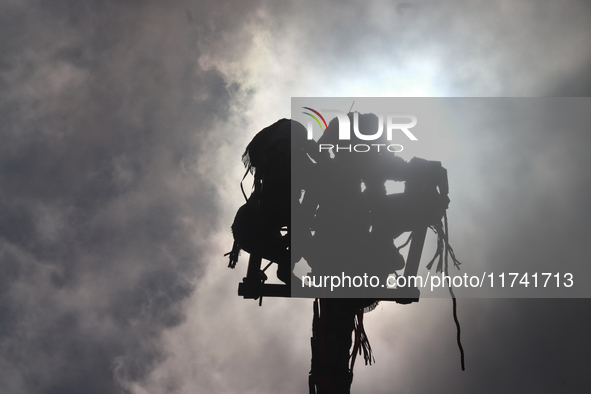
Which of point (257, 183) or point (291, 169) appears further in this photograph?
point (257, 183)

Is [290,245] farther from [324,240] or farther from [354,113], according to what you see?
[354,113]

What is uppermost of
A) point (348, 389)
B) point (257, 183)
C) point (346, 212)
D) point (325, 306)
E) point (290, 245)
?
point (257, 183)

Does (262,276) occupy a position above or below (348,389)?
above

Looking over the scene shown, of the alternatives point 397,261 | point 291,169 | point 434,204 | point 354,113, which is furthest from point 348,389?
point 354,113

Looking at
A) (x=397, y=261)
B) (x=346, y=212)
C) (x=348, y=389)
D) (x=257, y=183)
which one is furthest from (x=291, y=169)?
(x=348, y=389)

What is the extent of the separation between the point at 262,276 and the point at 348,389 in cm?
195

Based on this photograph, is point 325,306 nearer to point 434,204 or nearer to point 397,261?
point 397,261

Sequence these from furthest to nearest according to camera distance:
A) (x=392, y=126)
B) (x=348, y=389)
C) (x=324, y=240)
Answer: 1. (x=392, y=126)
2. (x=324, y=240)
3. (x=348, y=389)

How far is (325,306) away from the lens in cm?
533

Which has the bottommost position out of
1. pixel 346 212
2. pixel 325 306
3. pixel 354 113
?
pixel 325 306

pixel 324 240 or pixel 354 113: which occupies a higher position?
pixel 354 113

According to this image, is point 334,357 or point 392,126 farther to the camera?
point 392,126

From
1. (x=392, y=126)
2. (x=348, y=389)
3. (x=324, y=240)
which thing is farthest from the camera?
(x=392, y=126)

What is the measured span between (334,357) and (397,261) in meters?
1.62
